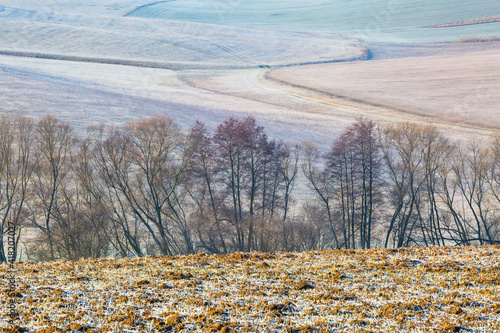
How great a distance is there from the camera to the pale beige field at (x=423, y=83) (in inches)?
2430

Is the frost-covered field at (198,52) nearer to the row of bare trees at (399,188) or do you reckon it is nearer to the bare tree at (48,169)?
the row of bare trees at (399,188)

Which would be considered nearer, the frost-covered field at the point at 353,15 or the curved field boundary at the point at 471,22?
the frost-covered field at the point at 353,15

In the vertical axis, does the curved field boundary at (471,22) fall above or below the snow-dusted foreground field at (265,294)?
above

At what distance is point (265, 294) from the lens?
10.7 metres

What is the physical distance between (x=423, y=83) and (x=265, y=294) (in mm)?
77880

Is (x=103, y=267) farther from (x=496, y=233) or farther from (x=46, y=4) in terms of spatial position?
(x=46, y=4)

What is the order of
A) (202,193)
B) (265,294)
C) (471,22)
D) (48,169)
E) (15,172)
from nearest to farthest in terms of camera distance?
(265,294) < (48,169) < (15,172) < (202,193) < (471,22)

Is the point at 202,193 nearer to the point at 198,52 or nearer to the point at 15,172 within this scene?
the point at 15,172

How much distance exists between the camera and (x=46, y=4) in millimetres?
159750

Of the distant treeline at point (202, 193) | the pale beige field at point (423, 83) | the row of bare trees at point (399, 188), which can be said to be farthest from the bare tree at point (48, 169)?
the pale beige field at point (423, 83)

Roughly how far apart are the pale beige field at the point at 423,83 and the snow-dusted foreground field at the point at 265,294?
50556 millimetres

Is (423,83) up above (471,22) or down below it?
below

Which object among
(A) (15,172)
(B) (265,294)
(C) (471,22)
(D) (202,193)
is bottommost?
(B) (265,294)

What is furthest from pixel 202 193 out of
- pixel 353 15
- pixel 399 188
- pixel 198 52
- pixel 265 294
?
pixel 353 15
